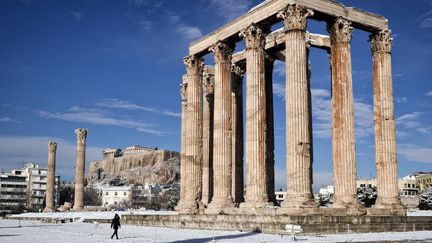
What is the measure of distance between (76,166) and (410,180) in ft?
412

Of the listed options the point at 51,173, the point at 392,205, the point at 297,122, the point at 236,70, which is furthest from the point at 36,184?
the point at 297,122

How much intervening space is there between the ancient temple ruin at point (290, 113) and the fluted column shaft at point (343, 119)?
7 centimetres

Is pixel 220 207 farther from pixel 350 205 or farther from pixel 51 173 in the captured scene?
pixel 51 173

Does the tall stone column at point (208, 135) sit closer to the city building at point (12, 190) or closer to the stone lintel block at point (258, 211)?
the stone lintel block at point (258, 211)

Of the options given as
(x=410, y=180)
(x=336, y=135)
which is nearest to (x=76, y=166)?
(x=336, y=135)

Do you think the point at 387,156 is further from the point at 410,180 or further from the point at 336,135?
the point at 410,180

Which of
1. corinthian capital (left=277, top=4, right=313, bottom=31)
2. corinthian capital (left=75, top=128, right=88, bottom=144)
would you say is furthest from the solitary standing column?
corinthian capital (left=75, top=128, right=88, bottom=144)

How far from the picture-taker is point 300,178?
34.1 metres

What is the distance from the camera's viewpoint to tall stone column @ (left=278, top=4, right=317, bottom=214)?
33781 mm

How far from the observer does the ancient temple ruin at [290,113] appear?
3503cm

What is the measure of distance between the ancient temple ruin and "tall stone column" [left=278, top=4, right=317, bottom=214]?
7 cm

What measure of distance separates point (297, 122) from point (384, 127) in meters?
9.70

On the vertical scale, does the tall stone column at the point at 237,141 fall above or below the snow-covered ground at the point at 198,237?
above

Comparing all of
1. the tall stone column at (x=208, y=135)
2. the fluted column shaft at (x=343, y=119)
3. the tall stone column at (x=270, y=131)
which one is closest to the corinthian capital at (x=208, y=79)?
the tall stone column at (x=208, y=135)
